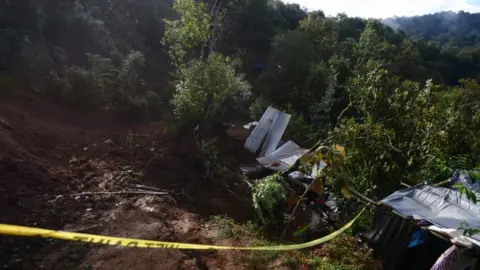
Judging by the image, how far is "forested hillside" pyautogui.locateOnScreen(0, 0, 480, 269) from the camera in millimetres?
6113

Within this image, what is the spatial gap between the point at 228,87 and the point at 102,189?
3.48 m

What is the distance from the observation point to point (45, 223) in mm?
4805

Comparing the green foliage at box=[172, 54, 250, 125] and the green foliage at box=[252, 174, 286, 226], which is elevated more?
the green foliage at box=[172, 54, 250, 125]

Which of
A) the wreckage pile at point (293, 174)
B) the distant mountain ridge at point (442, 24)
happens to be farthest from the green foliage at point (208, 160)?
the distant mountain ridge at point (442, 24)

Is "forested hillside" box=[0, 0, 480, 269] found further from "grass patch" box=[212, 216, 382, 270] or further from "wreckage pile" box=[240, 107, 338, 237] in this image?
"wreckage pile" box=[240, 107, 338, 237]

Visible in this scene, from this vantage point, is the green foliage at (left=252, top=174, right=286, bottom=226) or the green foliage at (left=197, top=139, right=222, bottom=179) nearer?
the green foliage at (left=252, top=174, right=286, bottom=226)

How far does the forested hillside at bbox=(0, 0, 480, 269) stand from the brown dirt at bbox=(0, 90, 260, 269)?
0.12m

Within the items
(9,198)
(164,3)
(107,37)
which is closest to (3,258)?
(9,198)

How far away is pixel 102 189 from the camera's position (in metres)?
6.23

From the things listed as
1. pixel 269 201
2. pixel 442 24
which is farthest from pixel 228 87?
pixel 442 24

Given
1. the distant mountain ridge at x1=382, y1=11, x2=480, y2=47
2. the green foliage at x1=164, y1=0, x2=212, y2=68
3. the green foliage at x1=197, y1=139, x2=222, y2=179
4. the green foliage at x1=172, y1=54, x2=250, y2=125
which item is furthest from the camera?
the distant mountain ridge at x1=382, y1=11, x2=480, y2=47

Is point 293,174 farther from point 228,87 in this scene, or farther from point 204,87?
→ point 204,87

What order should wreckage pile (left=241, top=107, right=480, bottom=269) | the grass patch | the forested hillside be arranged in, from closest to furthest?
wreckage pile (left=241, top=107, right=480, bottom=269)
the grass patch
the forested hillside

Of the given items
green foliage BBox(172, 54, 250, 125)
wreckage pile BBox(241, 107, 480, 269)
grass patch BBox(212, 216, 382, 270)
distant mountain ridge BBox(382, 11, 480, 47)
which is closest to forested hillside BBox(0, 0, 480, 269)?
green foliage BBox(172, 54, 250, 125)
